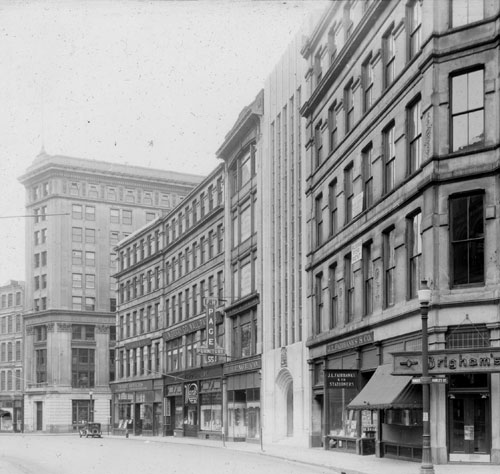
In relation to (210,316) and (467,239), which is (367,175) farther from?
(210,316)

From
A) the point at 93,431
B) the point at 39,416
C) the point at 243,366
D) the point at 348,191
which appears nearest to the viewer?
the point at 348,191

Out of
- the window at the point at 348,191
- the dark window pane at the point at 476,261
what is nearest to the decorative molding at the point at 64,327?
the window at the point at 348,191

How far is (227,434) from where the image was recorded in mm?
57281

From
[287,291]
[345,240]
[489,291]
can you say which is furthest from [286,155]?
[489,291]

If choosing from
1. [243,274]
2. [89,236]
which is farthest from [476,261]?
[89,236]

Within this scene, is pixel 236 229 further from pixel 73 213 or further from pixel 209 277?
pixel 73 213

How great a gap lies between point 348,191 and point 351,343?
6543mm

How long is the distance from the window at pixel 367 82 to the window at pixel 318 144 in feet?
23.3

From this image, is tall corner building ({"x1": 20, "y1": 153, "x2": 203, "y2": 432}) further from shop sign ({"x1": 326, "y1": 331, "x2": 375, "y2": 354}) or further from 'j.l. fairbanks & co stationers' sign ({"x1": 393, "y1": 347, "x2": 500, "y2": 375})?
'j.l. fairbanks & co stationers' sign ({"x1": 393, "y1": 347, "x2": 500, "y2": 375})

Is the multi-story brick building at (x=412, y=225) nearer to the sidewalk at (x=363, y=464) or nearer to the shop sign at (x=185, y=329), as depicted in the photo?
the sidewalk at (x=363, y=464)

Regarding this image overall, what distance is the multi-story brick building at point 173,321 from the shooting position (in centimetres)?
6297

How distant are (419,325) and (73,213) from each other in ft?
275

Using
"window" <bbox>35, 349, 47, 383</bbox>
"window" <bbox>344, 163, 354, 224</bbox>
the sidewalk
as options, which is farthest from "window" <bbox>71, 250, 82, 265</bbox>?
"window" <bbox>344, 163, 354, 224</bbox>

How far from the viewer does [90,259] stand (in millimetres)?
110062
